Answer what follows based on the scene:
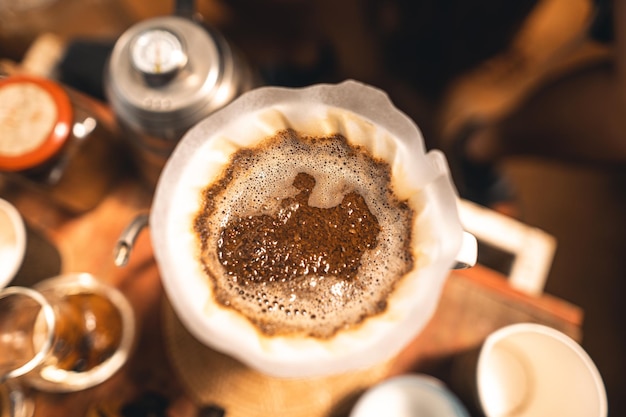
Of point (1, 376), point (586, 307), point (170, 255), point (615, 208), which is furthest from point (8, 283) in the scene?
point (615, 208)

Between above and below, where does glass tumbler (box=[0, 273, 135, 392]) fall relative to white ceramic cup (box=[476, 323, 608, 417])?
below

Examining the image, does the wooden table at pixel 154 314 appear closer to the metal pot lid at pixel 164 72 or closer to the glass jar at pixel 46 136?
the glass jar at pixel 46 136

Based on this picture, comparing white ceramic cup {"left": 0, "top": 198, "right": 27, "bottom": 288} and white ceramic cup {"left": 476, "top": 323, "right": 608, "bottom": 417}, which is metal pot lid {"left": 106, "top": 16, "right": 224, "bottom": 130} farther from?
white ceramic cup {"left": 476, "top": 323, "right": 608, "bottom": 417}

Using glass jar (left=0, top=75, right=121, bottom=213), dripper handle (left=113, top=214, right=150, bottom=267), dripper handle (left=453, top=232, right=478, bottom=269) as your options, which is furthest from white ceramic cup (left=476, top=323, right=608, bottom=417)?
glass jar (left=0, top=75, right=121, bottom=213)

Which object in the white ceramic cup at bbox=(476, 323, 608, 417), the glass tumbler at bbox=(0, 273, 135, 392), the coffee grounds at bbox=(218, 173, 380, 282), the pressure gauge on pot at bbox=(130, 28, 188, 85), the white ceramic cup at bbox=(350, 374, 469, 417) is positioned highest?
the pressure gauge on pot at bbox=(130, 28, 188, 85)

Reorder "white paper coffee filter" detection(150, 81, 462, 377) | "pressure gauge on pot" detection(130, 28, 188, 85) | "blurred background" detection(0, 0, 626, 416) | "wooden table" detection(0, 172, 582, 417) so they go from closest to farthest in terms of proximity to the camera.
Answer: "white paper coffee filter" detection(150, 81, 462, 377) → "pressure gauge on pot" detection(130, 28, 188, 85) → "wooden table" detection(0, 172, 582, 417) → "blurred background" detection(0, 0, 626, 416)

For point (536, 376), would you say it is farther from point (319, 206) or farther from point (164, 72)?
point (164, 72)

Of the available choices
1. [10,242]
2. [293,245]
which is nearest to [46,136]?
[10,242]
